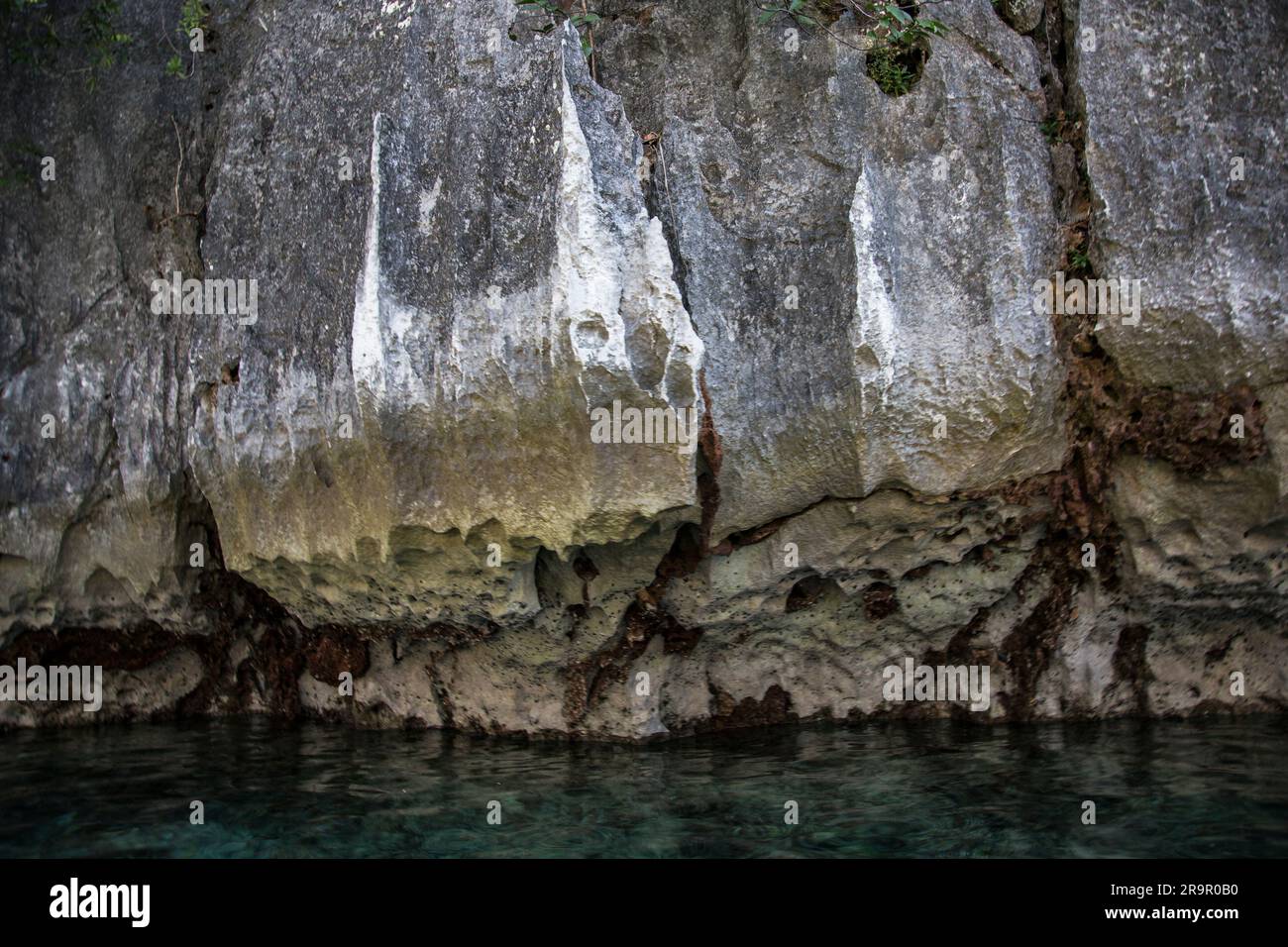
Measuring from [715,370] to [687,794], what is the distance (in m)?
2.19

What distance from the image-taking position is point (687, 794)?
5.84m

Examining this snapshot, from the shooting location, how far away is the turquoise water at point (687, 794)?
5234 millimetres

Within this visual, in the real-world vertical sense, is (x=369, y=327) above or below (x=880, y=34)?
below

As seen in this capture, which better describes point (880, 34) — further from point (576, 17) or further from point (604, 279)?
point (604, 279)

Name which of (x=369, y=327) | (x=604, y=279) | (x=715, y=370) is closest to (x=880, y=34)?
(x=715, y=370)

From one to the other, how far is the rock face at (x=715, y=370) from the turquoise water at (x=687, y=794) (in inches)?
19.1

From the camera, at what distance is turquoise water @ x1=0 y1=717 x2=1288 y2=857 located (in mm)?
5234

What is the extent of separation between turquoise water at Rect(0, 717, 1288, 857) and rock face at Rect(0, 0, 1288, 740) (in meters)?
0.49

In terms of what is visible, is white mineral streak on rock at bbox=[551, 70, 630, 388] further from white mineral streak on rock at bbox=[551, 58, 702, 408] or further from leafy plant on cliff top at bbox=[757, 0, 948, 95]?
leafy plant on cliff top at bbox=[757, 0, 948, 95]

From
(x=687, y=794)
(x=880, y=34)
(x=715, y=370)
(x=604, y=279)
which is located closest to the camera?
(x=604, y=279)

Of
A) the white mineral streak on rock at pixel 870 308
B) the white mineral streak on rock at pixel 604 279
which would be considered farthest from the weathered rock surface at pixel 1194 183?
the white mineral streak on rock at pixel 604 279

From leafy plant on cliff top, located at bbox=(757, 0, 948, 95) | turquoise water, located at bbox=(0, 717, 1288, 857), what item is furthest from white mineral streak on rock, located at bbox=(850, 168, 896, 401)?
turquoise water, located at bbox=(0, 717, 1288, 857)

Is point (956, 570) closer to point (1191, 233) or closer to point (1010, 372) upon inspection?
point (1010, 372)

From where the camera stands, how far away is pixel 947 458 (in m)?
6.14
